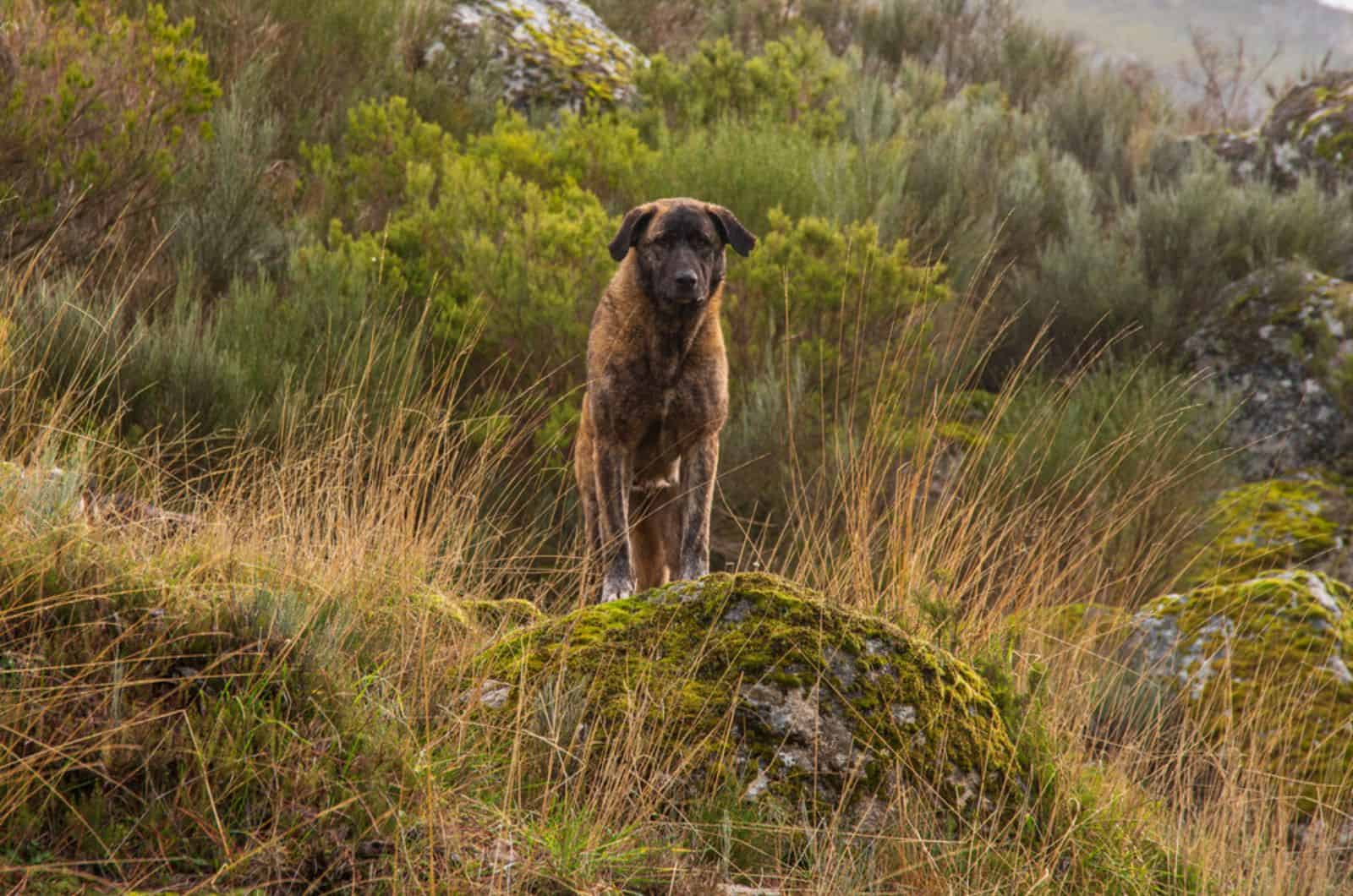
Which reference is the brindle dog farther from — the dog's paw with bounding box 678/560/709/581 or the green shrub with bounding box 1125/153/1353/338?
the green shrub with bounding box 1125/153/1353/338

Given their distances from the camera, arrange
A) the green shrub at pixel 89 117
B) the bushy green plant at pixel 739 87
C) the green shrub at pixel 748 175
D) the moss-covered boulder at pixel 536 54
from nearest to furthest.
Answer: the green shrub at pixel 89 117
the green shrub at pixel 748 175
the bushy green plant at pixel 739 87
the moss-covered boulder at pixel 536 54

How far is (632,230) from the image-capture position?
4832 mm

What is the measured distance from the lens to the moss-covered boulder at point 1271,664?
475 cm

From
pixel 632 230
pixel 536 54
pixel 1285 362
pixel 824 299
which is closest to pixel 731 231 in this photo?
pixel 632 230

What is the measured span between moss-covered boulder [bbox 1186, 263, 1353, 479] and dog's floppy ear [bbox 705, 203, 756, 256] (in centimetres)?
554

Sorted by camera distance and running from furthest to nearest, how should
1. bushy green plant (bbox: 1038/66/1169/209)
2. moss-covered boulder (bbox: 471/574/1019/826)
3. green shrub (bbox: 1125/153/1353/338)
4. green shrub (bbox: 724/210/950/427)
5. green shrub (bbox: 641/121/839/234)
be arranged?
bushy green plant (bbox: 1038/66/1169/209)
green shrub (bbox: 1125/153/1353/338)
green shrub (bbox: 641/121/839/234)
green shrub (bbox: 724/210/950/427)
moss-covered boulder (bbox: 471/574/1019/826)

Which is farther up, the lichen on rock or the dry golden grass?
the lichen on rock

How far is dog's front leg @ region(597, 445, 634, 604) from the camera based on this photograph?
4.75 metres

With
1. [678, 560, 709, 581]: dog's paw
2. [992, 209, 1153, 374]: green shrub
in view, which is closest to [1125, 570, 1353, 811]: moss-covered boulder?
[678, 560, 709, 581]: dog's paw

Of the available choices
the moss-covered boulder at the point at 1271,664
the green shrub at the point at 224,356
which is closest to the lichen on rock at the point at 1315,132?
the moss-covered boulder at the point at 1271,664

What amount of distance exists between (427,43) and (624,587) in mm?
8942

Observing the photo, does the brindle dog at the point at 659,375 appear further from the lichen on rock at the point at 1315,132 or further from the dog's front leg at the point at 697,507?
the lichen on rock at the point at 1315,132

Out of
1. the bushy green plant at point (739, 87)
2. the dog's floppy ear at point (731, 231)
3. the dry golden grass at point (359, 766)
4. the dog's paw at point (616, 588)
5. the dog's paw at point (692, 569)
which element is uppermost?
the dog's floppy ear at point (731, 231)

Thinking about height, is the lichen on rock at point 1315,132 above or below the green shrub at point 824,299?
above
